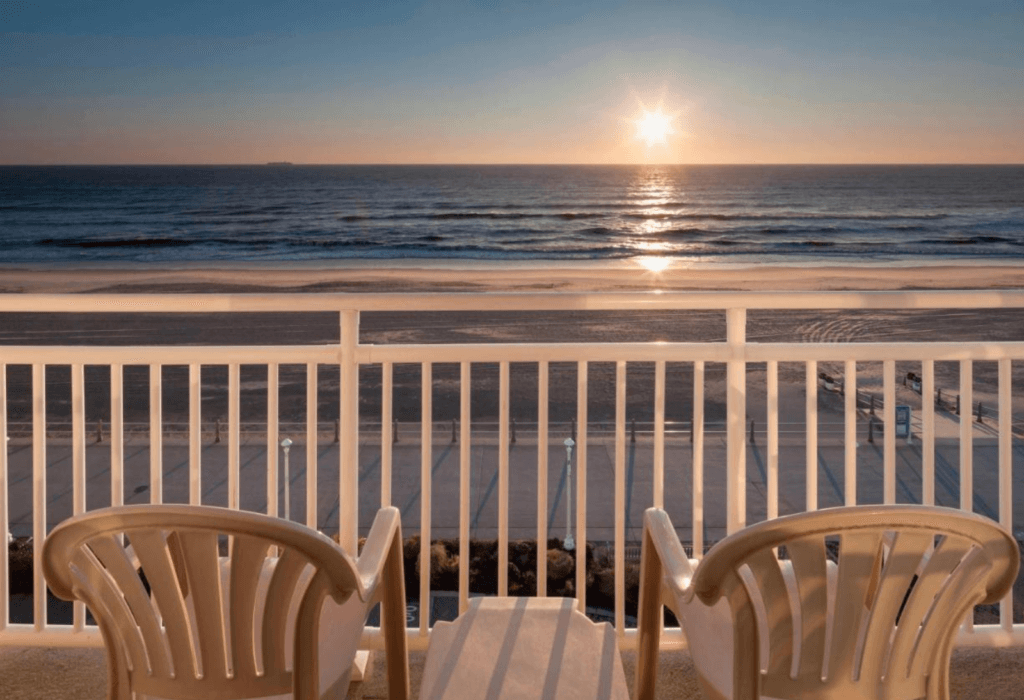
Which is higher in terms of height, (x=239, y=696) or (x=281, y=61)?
(x=281, y=61)

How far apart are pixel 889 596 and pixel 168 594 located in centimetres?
106

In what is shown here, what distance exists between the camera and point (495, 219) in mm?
42688

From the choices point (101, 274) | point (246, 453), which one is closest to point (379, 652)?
point (246, 453)

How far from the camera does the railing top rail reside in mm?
2398

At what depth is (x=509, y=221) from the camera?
137 ft

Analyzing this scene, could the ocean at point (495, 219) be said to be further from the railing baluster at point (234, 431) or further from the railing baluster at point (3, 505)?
the railing baluster at point (234, 431)

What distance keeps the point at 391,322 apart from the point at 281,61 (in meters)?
22.6

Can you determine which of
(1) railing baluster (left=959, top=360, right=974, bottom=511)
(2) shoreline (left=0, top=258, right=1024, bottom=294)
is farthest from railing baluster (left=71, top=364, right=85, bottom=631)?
(2) shoreline (left=0, top=258, right=1024, bottom=294)

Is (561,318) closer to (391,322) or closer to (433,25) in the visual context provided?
(391,322)

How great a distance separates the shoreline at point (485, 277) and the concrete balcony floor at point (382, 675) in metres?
21.0


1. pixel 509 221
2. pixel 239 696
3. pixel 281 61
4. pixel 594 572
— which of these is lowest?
pixel 594 572

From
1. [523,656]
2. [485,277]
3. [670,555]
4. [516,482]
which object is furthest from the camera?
[485,277]

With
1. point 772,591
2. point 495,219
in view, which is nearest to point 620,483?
point 772,591

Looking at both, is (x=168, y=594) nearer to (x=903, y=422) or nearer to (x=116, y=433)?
(x=116, y=433)
